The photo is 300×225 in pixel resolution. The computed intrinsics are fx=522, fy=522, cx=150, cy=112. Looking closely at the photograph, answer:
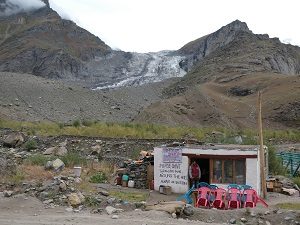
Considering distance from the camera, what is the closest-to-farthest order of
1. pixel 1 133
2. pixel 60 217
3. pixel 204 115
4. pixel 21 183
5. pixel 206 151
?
pixel 60 217 < pixel 21 183 < pixel 206 151 < pixel 1 133 < pixel 204 115

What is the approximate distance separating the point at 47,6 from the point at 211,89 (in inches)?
3982

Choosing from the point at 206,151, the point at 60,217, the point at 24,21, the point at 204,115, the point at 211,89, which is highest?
the point at 24,21

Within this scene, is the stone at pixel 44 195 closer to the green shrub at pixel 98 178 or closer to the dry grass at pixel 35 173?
the dry grass at pixel 35 173

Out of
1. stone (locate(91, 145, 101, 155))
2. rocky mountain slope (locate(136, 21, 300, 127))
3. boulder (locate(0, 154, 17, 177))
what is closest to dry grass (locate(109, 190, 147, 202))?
boulder (locate(0, 154, 17, 177))

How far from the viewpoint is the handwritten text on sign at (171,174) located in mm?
23016

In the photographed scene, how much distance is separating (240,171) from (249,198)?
3.40 metres

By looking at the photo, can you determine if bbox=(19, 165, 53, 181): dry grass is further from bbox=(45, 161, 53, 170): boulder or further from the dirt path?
the dirt path

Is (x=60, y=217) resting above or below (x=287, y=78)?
below

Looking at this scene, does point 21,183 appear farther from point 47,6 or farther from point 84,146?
point 47,6

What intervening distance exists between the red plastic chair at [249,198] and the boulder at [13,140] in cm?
2211

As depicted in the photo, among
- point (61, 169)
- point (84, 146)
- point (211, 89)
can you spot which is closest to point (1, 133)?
point (84, 146)

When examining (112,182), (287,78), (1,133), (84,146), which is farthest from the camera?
(287,78)

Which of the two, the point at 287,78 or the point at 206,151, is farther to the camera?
the point at 287,78

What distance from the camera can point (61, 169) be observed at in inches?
979
